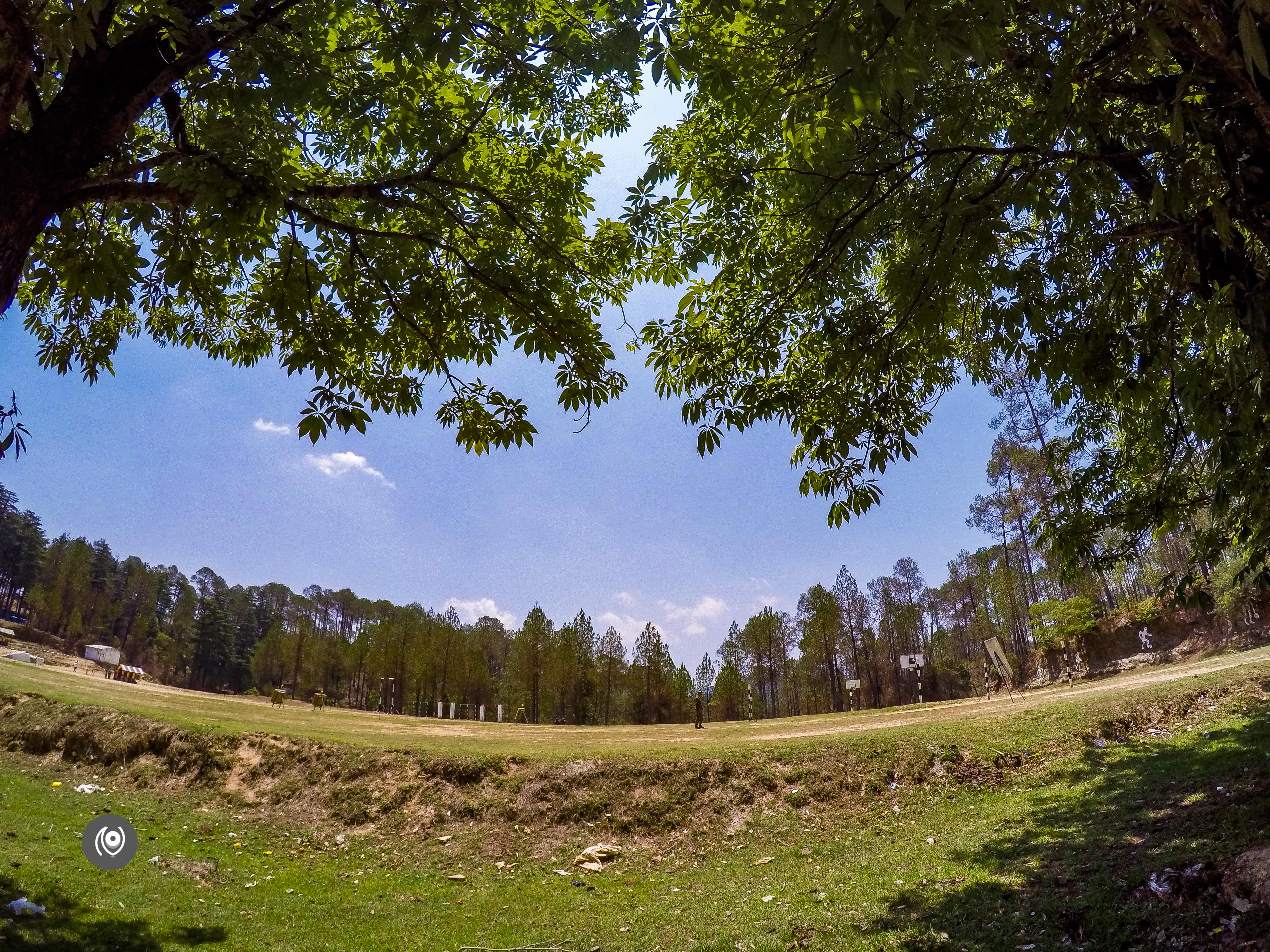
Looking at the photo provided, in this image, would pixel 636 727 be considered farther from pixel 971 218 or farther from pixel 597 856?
pixel 971 218

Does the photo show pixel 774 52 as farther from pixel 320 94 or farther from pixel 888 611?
pixel 888 611

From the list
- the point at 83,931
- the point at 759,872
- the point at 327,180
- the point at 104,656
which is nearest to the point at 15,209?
the point at 327,180

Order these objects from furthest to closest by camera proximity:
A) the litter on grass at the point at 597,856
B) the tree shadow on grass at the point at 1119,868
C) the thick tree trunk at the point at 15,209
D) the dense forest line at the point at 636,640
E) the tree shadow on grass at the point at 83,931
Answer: the dense forest line at the point at 636,640
the litter on grass at the point at 597,856
the tree shadow on grass at the point at 83,931
the tree shadow on grass at the point at 1119,868
the thick tree trunk at the point at 15,209

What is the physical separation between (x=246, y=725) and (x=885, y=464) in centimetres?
1962

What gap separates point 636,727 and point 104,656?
50818mm

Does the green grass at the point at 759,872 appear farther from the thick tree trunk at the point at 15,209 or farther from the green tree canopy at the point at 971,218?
the thick tree trunk at the point at 15,209

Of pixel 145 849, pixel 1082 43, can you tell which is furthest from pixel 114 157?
pixel 145 849

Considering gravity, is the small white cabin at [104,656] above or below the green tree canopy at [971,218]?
below

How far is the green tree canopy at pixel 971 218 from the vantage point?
3.42 metres

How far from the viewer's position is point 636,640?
53.9m

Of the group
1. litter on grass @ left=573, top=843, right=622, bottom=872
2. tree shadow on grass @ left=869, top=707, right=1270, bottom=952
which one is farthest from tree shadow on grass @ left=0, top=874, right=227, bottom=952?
tree shadow on grass @ left=869, top=707, right=1270, bottom=952

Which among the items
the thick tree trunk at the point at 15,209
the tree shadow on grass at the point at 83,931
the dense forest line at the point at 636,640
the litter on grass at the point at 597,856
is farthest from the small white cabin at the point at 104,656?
the thick tree trunk at the point at 15,209

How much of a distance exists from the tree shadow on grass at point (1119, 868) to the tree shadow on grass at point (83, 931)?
7.57 metres

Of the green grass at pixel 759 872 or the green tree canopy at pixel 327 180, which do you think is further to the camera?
the green grass at pixel 759 872
